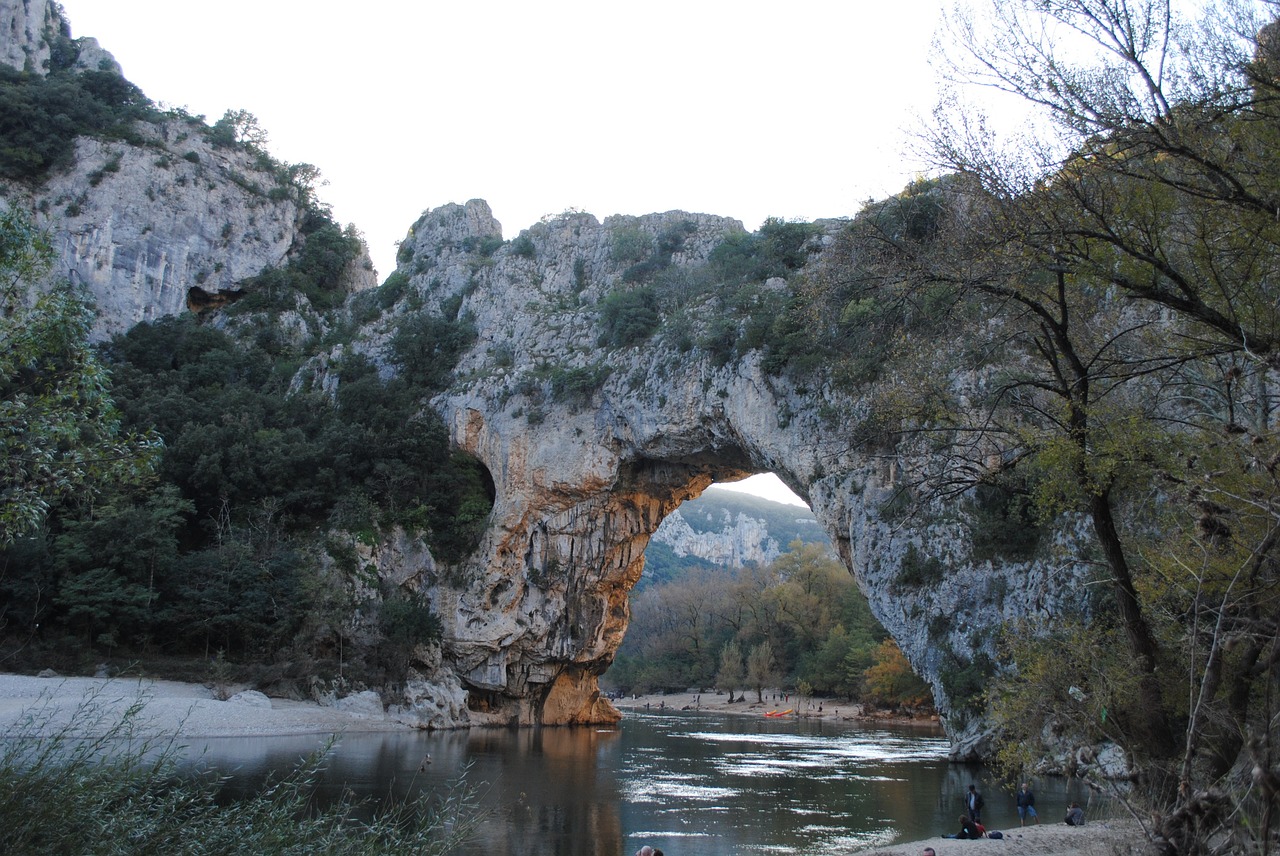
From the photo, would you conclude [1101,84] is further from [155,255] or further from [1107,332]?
[155,255]

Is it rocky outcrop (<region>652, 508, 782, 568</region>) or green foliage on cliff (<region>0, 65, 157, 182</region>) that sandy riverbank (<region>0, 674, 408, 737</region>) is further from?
rocky outcrop (<region>652, 508, 782, 568</region>)

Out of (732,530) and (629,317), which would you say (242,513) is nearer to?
(629,317)

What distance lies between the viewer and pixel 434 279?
Answer: 45.9m

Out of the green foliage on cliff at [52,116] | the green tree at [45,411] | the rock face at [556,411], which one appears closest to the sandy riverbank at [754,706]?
the rock face at [556,411]

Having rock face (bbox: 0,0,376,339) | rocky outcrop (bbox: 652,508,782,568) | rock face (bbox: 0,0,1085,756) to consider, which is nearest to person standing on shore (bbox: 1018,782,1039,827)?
rock face (bbox: 0,0,1085,756)

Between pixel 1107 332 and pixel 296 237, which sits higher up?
pixel 296 237

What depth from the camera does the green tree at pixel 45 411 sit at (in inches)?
304

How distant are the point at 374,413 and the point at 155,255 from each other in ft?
51.0

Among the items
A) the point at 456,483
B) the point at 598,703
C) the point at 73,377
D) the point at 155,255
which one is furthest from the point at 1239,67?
the point at 155,255

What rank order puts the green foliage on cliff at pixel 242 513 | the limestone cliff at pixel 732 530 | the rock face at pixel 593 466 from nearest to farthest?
1. the rock face at pixel 593 466
2. the green foliage on cliff at pixel 242 513
3. the limestone cliff at pixel 732 530

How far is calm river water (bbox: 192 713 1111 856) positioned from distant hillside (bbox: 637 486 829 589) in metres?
87.7

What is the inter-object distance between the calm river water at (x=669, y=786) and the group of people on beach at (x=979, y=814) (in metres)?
0.38

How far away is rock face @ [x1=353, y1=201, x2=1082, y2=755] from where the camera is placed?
26844 mm

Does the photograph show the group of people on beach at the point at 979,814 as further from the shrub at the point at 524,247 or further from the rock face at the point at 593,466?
the shrub at the point at 524,247
